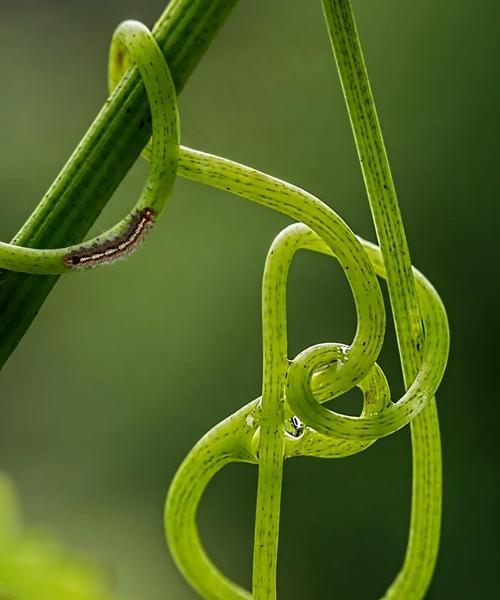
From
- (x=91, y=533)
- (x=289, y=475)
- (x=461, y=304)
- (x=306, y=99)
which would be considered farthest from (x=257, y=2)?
(x=91, y=533)

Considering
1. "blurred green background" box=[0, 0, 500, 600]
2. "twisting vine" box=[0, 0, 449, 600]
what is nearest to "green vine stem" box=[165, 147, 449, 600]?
"twisting vine" box=[0, 0, 449, 600]

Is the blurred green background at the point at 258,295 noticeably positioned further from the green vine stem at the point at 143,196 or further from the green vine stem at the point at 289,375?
the green vine stem at the point at 143,196

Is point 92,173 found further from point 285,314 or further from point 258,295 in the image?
point 258,295

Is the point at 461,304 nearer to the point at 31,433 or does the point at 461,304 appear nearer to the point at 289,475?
the point at 289,475

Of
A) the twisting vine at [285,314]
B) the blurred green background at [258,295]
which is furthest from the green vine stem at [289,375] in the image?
the blurred green background at [258,295]

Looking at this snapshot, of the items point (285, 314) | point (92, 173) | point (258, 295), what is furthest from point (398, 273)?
point (258, 295)

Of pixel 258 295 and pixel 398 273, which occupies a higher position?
pixel 258 295
